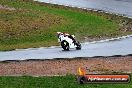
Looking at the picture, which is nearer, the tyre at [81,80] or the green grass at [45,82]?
the tyre at [81,80]

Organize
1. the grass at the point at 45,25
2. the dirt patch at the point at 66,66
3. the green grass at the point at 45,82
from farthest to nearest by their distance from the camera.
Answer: the grass at the point at 45,25 → the dirt patch at the point at 66,66 → the green grass at the point at 45,82

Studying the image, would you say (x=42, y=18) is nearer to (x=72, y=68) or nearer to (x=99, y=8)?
(x=99, y=8)

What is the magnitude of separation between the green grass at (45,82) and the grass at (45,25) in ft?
27.2

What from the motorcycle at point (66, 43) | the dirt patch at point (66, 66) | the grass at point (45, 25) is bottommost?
the grass at point (45, 25)

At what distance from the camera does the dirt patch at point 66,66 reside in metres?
26.4

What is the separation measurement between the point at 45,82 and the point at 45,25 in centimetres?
1589

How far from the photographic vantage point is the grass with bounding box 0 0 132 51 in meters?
35.7

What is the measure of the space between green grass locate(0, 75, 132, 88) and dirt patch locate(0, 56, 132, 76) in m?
0.93

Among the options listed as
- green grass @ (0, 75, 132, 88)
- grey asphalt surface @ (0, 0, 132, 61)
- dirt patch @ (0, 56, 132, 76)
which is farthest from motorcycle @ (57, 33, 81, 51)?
green grass @ (0, 75, 132, 88)

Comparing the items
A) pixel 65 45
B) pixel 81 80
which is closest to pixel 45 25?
pixel 65 45

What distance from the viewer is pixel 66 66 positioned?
27.3 metres

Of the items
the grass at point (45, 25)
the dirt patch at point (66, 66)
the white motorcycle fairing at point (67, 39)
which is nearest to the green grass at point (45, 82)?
the dirt patch at point (66, 66)

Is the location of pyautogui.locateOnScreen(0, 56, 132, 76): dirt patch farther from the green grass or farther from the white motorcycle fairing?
the white motorcycle fairing

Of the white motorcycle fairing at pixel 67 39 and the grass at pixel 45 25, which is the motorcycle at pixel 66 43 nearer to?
the white motorcycle fairing at pixel 67 39
